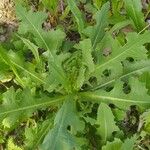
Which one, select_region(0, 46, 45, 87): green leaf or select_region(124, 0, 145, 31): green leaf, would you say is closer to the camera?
select_region(0, 46, 45, 87): green leaf

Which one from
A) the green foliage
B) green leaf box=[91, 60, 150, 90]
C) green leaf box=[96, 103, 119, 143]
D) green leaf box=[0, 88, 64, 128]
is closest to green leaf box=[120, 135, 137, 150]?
the green foliage

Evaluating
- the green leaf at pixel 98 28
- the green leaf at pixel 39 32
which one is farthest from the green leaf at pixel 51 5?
the green leaf at pixel 98 28

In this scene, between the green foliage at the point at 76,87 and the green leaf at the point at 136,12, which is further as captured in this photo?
the green leaf at the point at 136,12

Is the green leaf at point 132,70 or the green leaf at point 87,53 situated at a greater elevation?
the green leaf at point 87,53

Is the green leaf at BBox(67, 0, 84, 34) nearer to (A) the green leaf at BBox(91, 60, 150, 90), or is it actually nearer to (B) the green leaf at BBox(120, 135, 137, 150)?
(A) the green leaf at BBox(91, 60, 150, 90)

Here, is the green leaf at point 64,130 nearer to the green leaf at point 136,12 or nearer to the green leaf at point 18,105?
the green leaf at point 18,105

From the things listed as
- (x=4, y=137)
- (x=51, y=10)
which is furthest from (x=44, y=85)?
(x=51, y=10)
